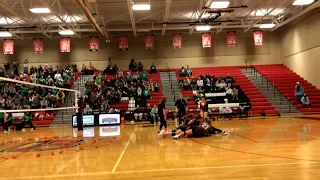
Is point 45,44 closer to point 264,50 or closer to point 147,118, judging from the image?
point 147,118

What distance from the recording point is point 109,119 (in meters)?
18.9

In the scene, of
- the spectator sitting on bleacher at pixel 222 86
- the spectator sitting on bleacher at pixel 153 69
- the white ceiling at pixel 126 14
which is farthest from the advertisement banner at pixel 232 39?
the spectator sitting on bleacher at pixel 153 69

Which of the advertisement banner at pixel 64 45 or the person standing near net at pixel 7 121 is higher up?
the advertisement banner at pixel 64 45

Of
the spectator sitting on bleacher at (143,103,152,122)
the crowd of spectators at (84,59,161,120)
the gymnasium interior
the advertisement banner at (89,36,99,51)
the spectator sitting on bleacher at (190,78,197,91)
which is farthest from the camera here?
the advertisement banner at (89,36,99,51)

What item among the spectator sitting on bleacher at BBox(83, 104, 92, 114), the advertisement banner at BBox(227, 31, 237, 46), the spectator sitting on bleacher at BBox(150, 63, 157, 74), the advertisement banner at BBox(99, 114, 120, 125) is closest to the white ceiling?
the advertisement banner at BBox(227, 31, 237, 46)

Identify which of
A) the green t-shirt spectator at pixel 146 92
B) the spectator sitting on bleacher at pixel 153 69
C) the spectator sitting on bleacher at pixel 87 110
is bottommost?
the spectator sitting on bleacher at pixel 87 110

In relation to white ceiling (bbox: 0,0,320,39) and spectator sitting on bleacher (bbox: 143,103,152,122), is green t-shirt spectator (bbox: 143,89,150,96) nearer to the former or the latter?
spectator sitting on bleacher (bbox: 143,103,152,122)

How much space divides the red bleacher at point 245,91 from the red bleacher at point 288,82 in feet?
6.61

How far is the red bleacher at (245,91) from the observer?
71.4 feet

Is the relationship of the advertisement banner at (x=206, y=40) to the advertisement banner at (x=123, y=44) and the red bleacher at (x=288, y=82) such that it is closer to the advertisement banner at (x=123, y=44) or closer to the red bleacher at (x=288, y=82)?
the red bleacher at (x=288, y=82)

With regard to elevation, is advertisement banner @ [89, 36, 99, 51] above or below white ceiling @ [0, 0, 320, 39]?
below

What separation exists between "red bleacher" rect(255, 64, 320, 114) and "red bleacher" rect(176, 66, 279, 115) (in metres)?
2.01

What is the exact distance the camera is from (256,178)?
187 inches

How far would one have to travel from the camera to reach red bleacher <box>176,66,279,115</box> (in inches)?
856
